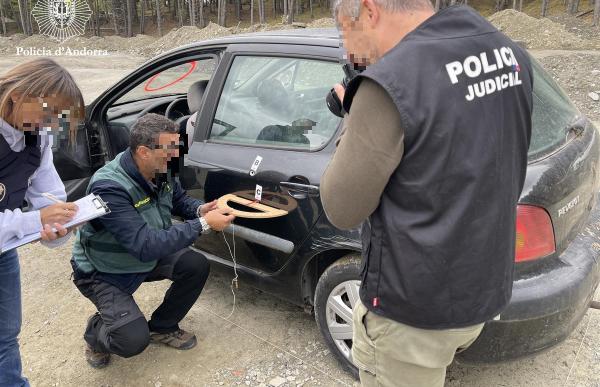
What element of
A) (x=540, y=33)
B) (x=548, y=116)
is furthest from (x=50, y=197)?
(x=540, y=33)

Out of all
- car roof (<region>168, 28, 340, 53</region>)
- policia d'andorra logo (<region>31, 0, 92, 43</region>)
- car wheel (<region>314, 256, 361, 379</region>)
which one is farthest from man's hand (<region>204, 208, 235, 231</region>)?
policia d'andorra logo (<region>31, 0, 92, 43</region>)

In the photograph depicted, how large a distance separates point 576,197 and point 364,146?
154cm

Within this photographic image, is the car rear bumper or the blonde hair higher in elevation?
the blonde hair

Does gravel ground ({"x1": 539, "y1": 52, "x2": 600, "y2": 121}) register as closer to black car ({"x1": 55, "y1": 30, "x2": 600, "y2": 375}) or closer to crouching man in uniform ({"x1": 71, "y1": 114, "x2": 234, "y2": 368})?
black car ({"x1": 55, "y1": 30, "x2": 600, "y2": 375})

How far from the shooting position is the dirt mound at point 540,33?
17047 millimetres

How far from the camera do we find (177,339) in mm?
2984

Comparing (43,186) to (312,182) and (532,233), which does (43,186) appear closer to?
(312,182)

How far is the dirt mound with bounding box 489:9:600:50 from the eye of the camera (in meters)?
17.0

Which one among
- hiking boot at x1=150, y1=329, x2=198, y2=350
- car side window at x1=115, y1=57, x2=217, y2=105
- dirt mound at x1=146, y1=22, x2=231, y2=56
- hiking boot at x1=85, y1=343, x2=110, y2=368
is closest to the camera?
hiking boot at x1=85, y1=343, x2=110, y2=368

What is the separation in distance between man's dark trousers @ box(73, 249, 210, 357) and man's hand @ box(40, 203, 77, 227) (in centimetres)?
63

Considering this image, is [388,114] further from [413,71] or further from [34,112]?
[34,112]

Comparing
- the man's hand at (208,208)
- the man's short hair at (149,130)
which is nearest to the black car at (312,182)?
the man's hand at (208,208)

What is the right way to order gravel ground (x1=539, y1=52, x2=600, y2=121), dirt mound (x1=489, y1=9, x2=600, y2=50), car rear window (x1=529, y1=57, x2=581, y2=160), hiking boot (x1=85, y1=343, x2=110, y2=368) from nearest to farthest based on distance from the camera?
car rear window (x1=529, y1=57, x2=581, y2=160)
hiking boot (x1=85, y1=343, x2=110, y2=368)
gravel ground (x1=539, y1=52, x2=600, y2=121)
dirt mound (x1=489, y1=9, x2=600, y2=50)

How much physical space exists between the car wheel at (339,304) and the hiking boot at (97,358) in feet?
3.94
